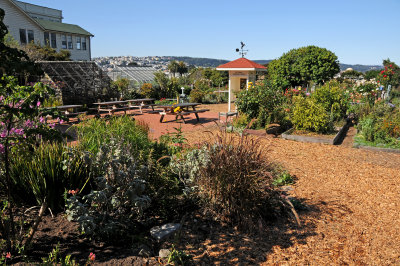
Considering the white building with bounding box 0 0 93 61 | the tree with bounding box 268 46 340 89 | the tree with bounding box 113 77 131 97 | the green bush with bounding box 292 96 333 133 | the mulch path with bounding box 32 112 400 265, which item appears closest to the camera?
the mulch path with bounding box 32 112 400 265

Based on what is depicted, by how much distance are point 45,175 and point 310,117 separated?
7.84 m

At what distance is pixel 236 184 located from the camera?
3635 millimetres

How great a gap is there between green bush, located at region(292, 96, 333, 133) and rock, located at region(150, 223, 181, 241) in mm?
7121

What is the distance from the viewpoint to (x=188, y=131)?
10.7 meters

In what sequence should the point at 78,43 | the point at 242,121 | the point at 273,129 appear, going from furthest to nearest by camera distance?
1. the point at 78,43
2. the point at 242,121
3. the point at 273,129

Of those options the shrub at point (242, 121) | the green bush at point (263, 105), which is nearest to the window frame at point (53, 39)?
the green bush at point (263, 105)

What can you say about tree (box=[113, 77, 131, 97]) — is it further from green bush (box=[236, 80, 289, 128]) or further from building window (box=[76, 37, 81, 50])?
building window (box=[76, 37, 81, 50])

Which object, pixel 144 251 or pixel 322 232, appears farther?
pixel 322 232

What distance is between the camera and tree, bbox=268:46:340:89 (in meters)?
18.0

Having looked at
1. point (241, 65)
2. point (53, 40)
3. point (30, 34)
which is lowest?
point (241, 65)

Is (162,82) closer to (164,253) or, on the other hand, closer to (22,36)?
(22,36)

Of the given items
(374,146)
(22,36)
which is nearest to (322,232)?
(374,146)

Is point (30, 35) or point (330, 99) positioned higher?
point (30, 35)

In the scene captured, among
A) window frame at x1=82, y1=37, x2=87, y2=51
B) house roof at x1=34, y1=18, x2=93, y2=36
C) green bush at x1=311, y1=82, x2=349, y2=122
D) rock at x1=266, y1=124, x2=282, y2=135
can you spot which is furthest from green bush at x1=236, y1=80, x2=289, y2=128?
window frame at x1=82, y1=37, x2=87, y2=51
